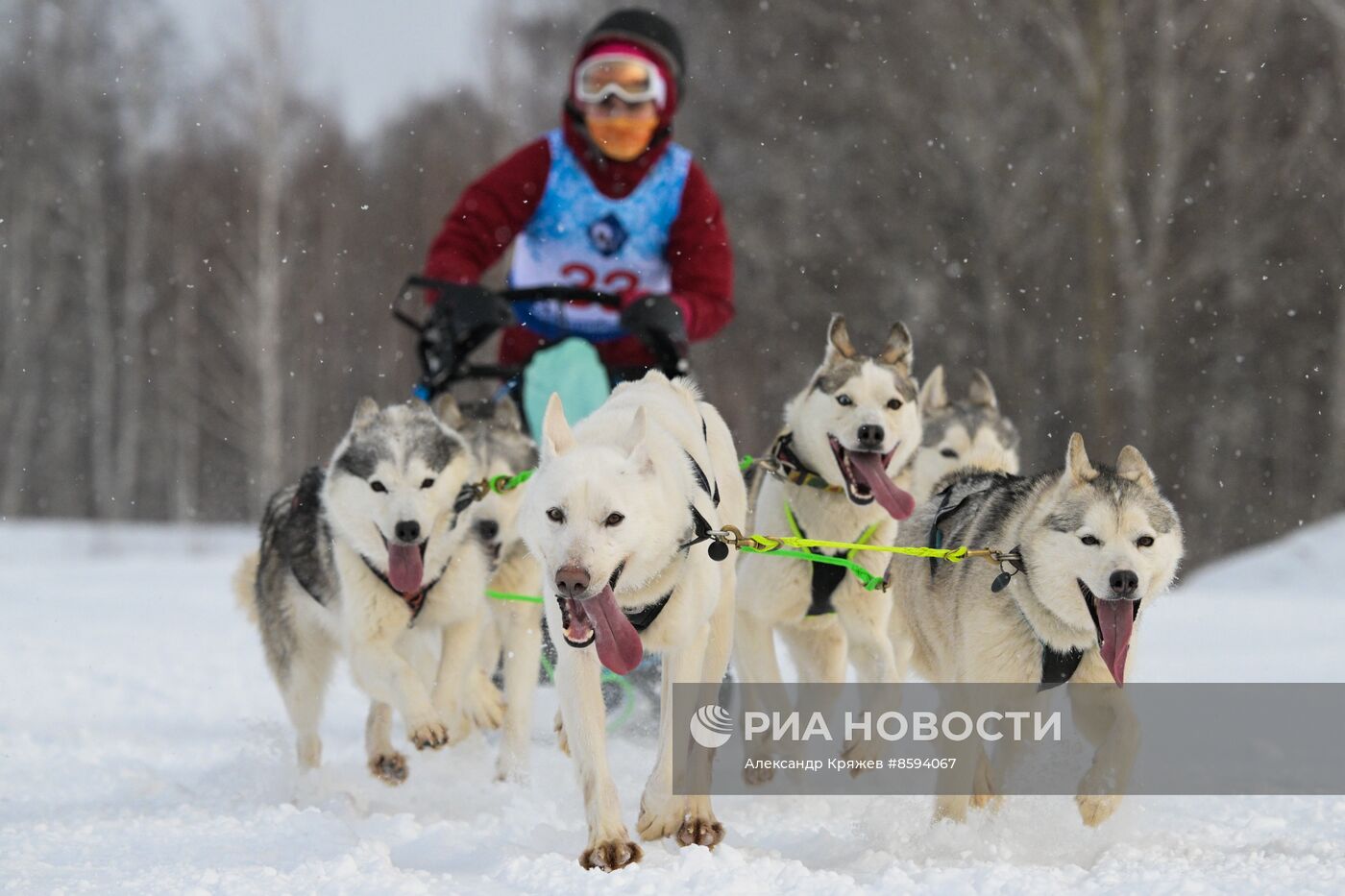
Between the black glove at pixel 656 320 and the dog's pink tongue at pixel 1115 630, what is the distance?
5.52 ft

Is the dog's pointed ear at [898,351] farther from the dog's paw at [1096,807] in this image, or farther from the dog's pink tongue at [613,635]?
the dog's pink tongue at [613,635]

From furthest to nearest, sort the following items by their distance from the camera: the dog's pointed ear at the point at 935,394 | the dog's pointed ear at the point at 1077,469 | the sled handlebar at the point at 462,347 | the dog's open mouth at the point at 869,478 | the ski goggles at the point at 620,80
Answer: the dog's pointed ear at the point at 935,394 < the ski goggles at the point at 620,80 < the sled handlebar at the point at 462,347 < the dog's open mouth at the point at 869,478 < the dog's pointed ear at the point at 1077,469

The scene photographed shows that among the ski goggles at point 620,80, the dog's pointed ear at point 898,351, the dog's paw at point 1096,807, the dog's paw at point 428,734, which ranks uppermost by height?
the ski goggles at point 620,80

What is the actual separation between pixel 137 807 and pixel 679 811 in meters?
1.73

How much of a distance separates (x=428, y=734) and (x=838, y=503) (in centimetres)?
132

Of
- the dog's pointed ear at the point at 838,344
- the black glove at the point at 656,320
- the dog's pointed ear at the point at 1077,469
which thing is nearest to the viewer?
the dog's pointed ear at the point at 1077,469

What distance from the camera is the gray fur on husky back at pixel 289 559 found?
14.1 feet

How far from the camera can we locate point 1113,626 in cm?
310

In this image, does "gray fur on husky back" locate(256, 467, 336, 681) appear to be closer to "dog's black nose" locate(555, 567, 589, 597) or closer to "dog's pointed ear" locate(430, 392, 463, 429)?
"dog's pointed ear" locate(430, 392, 463, 429)

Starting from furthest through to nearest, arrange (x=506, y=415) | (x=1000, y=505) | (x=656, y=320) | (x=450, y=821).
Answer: (x=506, y=415) → (x=656, y=320) → (x=450, y=821) → (x=1000, y=505)

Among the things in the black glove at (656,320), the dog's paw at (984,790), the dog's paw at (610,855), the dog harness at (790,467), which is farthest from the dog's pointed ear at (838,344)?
the dog's paw at (610,855)

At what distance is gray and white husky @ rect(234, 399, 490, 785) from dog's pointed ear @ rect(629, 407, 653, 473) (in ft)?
3.34

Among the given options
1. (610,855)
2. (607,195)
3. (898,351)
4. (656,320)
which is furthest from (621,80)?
(610,855)

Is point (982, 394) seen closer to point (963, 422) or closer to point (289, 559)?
point (963, 422)
